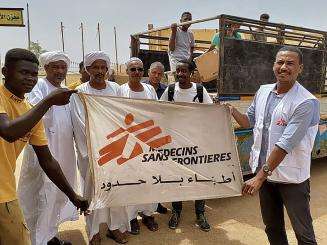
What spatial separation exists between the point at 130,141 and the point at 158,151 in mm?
270

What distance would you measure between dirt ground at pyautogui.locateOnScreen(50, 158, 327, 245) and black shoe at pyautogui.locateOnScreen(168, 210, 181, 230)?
6cm

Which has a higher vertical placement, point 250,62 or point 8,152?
point 250,62

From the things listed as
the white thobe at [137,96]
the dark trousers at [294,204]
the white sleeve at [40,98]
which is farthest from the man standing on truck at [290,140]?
the white sleeve at [40,98]

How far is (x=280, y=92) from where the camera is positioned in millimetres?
2652

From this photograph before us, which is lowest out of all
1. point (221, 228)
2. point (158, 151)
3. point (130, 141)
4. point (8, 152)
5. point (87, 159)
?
point (221, 228)

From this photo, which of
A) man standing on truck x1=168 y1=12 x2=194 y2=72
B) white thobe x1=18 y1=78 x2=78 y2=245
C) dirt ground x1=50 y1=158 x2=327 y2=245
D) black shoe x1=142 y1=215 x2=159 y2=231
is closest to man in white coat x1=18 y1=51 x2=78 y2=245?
white thobe x1=18 y1=78 x2=78 y2=245

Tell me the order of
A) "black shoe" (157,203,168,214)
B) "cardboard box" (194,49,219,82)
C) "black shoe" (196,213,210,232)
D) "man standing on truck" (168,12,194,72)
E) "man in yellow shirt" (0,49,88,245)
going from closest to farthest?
"man in yellow shirt" (0,49,88,245)
"black shoe" (196,213,210,232)
"black shoe" (157,203,168,214)
"cardboard box" (194,49,219,82)
"man standing on truck" (168,12,194,72)

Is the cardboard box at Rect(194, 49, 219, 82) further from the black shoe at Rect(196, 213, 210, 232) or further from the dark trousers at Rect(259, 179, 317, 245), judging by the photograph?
the dark trousers at Rect(259, 179, 317, 245)

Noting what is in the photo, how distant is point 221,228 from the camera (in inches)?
161

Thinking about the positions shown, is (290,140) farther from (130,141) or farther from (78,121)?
(78,121)

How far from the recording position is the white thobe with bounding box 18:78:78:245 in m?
3.30

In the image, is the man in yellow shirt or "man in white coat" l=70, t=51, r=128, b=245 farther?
"man in white coat" l=70, t=51, r=128, b=245

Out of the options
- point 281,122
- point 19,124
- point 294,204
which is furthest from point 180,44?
point 19,124

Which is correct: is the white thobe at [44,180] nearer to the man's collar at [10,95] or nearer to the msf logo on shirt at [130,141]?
the msf logo on shirt at [130,141]
